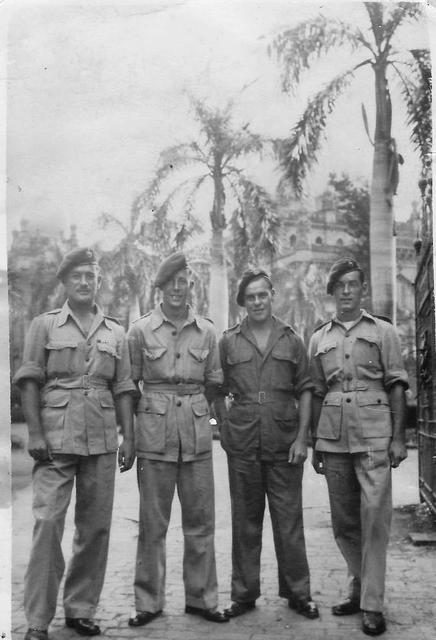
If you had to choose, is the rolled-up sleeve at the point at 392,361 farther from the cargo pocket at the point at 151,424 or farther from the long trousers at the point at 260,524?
the cargo pocket at the point at 151,424

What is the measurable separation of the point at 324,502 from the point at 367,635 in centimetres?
82

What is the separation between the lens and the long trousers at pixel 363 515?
3.37 meters

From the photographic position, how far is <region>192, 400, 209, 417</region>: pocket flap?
3.58 meters

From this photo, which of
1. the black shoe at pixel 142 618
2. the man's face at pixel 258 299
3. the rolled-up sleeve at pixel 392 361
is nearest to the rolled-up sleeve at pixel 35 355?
the man's face at pixel 258 299

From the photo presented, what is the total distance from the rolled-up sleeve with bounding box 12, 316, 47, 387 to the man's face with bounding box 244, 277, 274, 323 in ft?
3.71

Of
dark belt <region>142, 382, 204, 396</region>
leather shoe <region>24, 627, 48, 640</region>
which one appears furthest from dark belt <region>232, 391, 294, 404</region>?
leather shoe <region>24, 627, 48, 640</region>

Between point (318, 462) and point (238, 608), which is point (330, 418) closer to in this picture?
point (318, 462)

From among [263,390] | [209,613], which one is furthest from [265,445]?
[209,613]

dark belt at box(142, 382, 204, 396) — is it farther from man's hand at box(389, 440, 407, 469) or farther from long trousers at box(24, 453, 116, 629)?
man's hand at box(389, 440, 407, 469)

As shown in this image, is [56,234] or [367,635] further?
[56,234]

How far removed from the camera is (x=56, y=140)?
3.69 m

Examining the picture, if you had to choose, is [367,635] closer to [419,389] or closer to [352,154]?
[419,389]

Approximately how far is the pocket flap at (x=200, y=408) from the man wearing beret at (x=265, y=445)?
5.7 inches

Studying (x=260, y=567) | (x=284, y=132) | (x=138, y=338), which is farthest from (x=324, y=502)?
(x=284, y=132)
